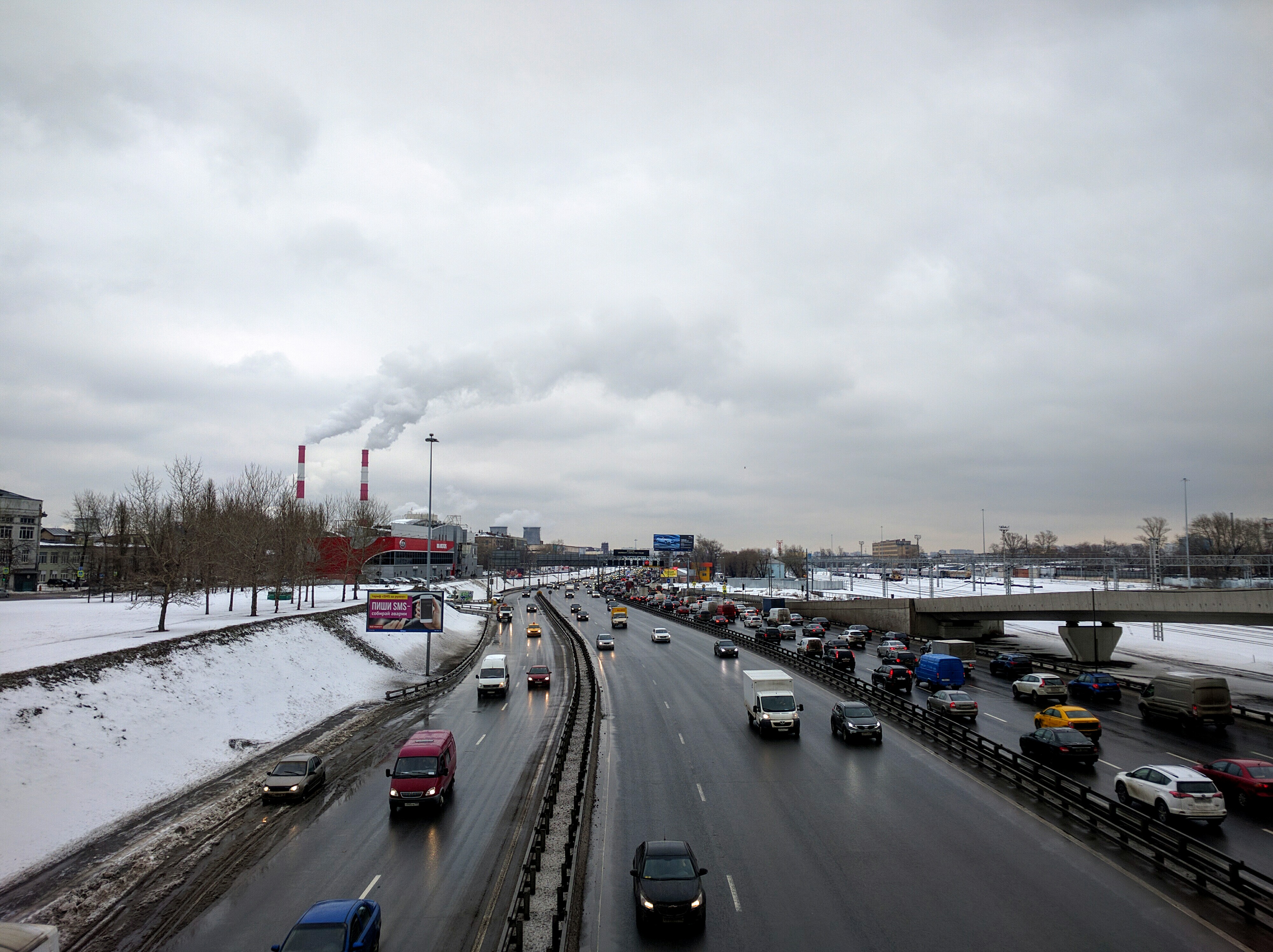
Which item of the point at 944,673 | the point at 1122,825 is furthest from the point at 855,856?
the point at 944,673

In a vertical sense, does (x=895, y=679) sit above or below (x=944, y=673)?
below

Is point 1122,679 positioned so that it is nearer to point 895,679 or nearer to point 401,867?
point 895,679

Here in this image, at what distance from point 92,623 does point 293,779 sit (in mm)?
33494

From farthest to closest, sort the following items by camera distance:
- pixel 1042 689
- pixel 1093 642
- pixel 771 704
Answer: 1. pixel 1093 642
2. pixel 1042 689
3. pixel 771 704

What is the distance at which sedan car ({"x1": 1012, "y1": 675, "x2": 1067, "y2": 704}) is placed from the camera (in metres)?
35.2

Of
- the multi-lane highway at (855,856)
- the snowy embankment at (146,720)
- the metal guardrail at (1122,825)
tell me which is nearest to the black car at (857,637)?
the metal guardrail at (1122,825)

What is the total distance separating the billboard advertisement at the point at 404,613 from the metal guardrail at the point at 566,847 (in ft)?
53.4

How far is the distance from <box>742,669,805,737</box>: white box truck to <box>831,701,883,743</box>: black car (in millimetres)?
1571

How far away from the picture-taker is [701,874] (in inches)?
524

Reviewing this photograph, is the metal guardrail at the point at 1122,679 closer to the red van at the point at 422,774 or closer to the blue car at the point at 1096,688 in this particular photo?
the blue car at the point at 1096,688

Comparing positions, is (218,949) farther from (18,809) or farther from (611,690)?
(611,690)

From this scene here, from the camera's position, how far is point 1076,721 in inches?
1042

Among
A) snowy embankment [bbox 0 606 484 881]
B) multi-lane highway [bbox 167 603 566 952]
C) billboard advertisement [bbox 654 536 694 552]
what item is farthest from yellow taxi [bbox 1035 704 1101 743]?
billboard advertisement [bbox 654 536 694 552]

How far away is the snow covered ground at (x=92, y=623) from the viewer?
1170 inches
